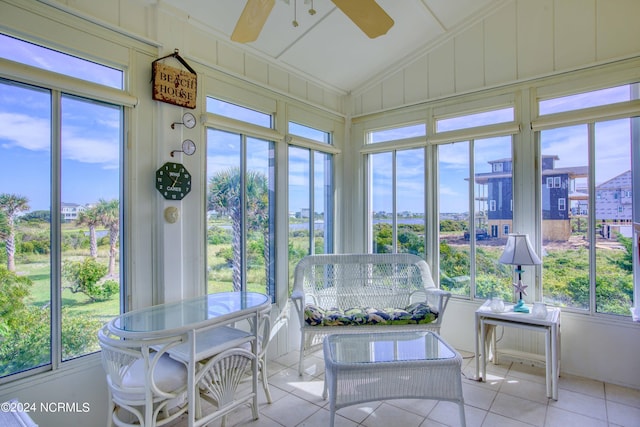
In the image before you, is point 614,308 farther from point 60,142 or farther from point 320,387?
point 60,142

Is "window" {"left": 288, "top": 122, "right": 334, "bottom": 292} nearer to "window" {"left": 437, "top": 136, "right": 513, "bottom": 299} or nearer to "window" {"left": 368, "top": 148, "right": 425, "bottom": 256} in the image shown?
"window" {"left": 368, "top": 148, "right": 425, "bottom": 256}

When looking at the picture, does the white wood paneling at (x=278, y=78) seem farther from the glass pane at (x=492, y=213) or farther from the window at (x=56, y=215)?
the glass pane at (x=492, y=213)

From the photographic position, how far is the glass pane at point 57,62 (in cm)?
174

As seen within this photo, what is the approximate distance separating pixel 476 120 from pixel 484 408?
237 centimetres

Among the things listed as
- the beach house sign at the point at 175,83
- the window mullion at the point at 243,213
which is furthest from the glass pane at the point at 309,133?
the beach house sign at the point at 175,83

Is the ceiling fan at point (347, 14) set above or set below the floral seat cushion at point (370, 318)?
above

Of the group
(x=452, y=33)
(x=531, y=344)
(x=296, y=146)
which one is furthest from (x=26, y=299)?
(x=452, y=33)

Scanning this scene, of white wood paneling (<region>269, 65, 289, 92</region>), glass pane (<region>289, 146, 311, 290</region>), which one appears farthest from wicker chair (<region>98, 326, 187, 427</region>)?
white wood paneling (<region>269, 65, 289, 92</region>)

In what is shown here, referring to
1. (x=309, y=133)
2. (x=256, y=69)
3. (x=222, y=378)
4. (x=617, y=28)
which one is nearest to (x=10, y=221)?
(x=222, y=378)

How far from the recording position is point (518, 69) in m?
2.88

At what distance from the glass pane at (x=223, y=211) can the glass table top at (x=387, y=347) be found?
3.23 feet

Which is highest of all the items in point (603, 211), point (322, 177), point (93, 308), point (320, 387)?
point (322, 177)

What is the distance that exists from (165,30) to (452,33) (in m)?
2.48

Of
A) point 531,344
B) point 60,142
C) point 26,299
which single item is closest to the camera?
point 26,299
